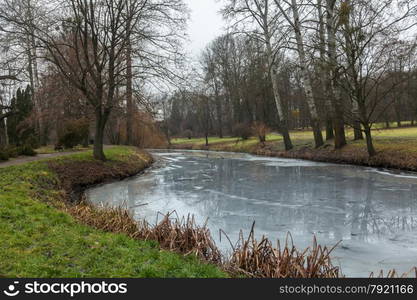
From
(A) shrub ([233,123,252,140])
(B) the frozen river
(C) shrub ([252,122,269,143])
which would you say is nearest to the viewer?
(B) the frozen river

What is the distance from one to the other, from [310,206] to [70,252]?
18.3ft

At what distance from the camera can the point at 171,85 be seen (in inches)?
583

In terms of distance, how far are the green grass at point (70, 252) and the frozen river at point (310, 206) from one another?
1.31 metres

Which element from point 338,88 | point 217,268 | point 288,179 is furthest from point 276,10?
point 217,268

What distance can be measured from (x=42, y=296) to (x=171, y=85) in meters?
12.5

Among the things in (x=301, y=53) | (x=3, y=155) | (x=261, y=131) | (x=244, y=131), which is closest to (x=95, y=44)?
(x=3, y=155)

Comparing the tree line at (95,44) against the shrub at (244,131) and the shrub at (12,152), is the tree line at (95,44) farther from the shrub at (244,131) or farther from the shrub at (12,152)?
the shrub at (244,131)

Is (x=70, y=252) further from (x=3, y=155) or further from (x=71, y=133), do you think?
(x=71, y=133)

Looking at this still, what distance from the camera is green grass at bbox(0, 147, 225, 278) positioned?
3.75 m

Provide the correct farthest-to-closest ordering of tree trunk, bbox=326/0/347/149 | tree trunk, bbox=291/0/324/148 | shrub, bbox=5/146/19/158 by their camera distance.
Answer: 1. tree trunk, bbox=291/0/324/148
2. tree trunk, bbox=326/0/347/149
3. shrub, bbox=5/146/19/158

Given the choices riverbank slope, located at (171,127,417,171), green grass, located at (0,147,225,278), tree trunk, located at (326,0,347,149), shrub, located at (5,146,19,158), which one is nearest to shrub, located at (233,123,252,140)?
riverbank slope, located at (171,127,417,171)

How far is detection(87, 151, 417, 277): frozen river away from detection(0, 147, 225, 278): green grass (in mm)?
1307

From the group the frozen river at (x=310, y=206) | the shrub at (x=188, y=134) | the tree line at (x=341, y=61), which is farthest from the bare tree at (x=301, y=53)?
the shrub at (x=188, y=134)

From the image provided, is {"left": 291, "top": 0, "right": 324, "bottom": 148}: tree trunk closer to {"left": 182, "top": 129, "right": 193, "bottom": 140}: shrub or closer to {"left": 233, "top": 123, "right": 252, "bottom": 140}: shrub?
{"left": 233, "top": 123, "right": 252, "bottom": 140}: shrub
